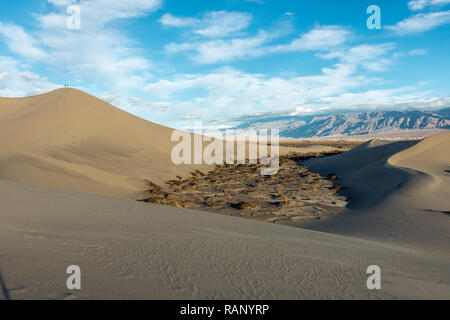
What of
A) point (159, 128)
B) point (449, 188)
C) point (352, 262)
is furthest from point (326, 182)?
point (159, 128)

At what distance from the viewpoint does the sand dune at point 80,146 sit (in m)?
10.9

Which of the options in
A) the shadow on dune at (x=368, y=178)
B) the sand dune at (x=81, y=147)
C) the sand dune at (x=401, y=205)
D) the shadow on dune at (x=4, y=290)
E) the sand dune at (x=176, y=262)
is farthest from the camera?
the sand dune at (x=81, y=147)

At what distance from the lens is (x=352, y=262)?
342 centimetres

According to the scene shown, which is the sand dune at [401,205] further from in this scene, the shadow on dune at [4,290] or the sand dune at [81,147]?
the sand dune at [81,147]

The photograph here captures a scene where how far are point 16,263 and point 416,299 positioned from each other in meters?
3.48

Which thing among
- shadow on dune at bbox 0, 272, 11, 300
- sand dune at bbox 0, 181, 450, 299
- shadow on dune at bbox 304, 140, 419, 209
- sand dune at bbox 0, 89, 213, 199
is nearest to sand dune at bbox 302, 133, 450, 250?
shadow on dune at bbox 304, 140, 419, 209

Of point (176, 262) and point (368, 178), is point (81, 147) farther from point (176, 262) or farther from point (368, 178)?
point (176, 262)

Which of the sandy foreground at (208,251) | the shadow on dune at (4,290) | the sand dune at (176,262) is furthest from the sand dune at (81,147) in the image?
the shadow on dune at (4,290)

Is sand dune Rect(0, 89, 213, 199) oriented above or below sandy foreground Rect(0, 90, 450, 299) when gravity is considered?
above

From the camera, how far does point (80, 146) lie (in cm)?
1798

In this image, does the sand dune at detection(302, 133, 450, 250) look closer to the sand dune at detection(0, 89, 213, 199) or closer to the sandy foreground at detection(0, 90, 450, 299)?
the sandy foreground at detection(0, 90, 450, 299)

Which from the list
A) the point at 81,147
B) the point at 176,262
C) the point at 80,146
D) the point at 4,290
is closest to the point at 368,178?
the point at 176,262

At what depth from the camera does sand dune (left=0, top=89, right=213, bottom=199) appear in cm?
1091
